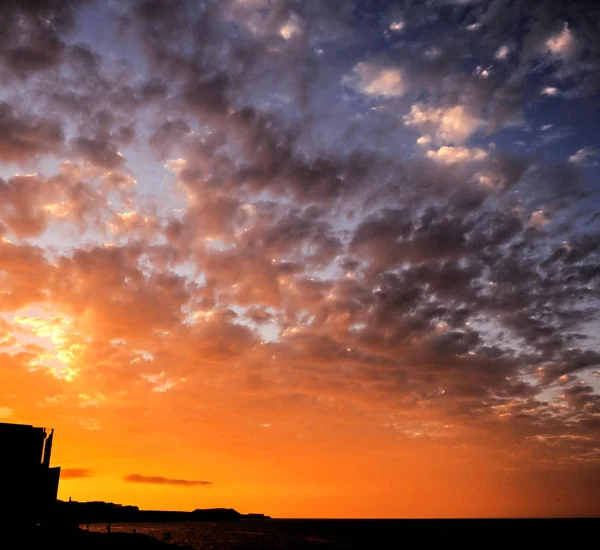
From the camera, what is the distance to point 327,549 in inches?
4053

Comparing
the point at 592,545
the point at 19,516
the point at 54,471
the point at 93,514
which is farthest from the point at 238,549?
the point at 592,545

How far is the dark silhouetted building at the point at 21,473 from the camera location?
1768 inches

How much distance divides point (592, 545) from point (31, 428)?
400ft

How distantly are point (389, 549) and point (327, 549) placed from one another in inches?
536

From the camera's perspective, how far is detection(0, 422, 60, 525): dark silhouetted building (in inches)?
1768

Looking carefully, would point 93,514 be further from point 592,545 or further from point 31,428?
point 592,545

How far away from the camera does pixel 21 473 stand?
149 feet

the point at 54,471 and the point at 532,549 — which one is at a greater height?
the point at 54,471

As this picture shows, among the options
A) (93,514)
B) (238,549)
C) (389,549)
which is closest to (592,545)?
(389,549)

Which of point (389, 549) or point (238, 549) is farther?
point (389, 549)

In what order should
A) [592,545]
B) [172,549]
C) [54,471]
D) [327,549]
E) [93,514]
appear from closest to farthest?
1. [54,471]
2. [172,549]
3. [93,514]
4. [327,549]
5. [592,545]

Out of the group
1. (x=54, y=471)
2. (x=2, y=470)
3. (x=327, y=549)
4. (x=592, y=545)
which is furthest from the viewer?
(x=592, y=545)

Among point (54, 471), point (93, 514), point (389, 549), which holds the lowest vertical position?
point (389, 549)

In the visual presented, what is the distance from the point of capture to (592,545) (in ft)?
379
